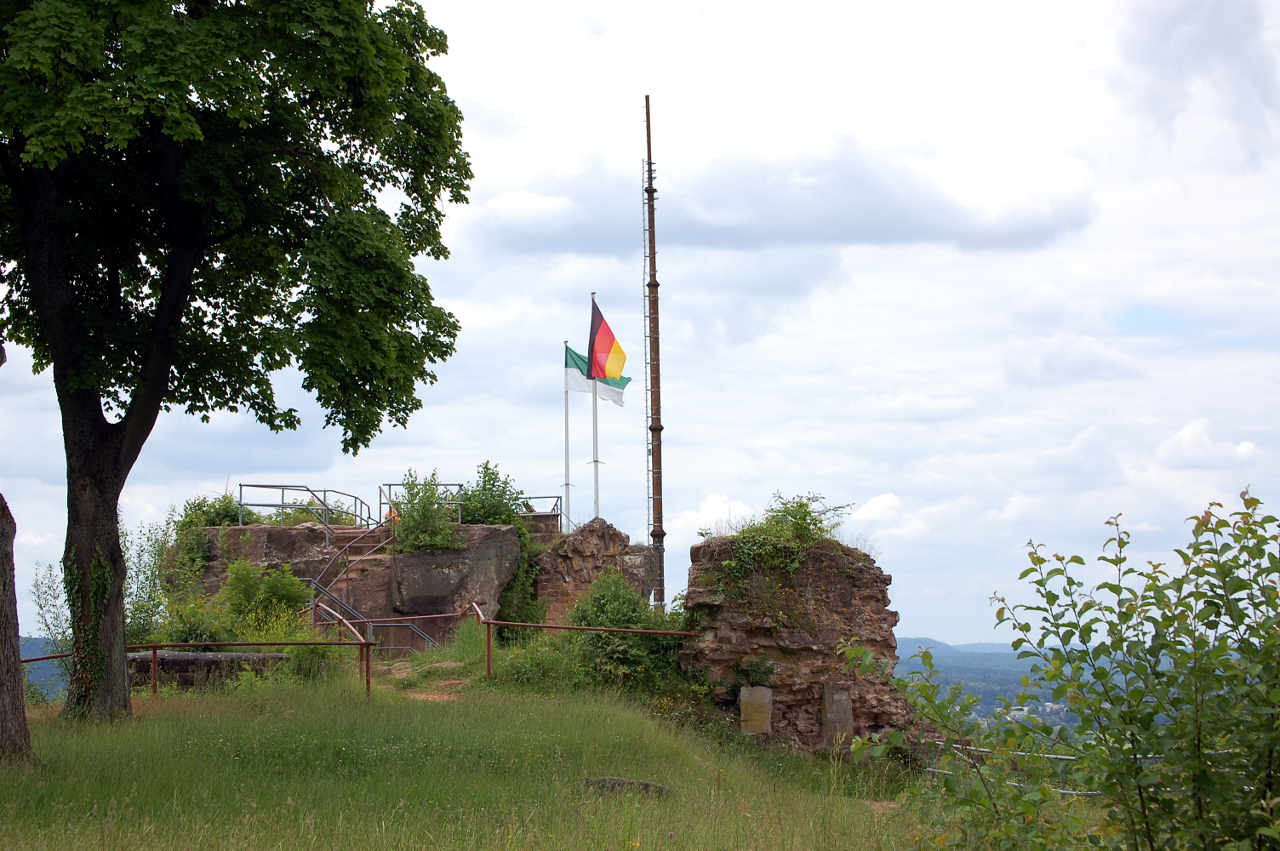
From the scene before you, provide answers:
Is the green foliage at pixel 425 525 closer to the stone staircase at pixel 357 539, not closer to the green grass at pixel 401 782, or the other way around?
the stone staircase at pixel 357 539

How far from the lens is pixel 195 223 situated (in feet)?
49.3

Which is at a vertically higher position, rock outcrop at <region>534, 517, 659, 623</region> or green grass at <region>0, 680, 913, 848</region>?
rock outcrop at <region>534, 517, 659, 623</region>

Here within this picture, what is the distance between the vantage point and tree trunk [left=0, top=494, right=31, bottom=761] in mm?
11102

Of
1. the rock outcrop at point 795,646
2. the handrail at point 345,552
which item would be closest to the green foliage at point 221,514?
the handrail at point 345,552

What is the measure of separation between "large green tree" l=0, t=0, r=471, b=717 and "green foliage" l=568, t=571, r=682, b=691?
599 cm

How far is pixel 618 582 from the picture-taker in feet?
68.1

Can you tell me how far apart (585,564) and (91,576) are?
1785cm

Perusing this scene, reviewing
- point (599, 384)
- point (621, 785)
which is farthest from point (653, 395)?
point (621, 785)

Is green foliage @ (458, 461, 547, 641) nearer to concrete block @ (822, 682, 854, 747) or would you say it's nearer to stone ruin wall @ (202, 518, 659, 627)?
stone ruin wall @ (202, 518, 659, 627)

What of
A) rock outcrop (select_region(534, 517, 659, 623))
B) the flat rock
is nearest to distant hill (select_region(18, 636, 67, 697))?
the flat rock

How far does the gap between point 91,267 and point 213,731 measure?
7.01 metres

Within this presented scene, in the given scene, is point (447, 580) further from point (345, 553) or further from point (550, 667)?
point (550, 667)

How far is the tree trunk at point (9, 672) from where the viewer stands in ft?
36.4

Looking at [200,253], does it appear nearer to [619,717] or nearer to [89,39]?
[89,39]
